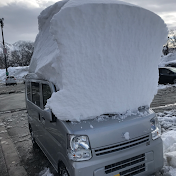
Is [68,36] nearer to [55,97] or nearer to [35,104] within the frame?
[55,97]

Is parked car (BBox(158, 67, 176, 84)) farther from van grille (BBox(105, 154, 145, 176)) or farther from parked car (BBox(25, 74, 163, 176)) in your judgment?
van grille (BBox(105, 154, 145, 176))

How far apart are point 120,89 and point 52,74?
1.06 meters

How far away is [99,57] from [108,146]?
3.96 feet

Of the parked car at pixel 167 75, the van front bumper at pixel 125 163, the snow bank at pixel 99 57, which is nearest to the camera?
the van front bumper at pixel 125 163

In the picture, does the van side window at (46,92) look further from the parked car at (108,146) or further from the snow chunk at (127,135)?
the snow chunk at (127,135)

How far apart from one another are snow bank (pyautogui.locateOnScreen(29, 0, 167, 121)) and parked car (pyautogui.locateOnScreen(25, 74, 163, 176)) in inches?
8.5

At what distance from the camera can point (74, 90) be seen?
2.54 meters

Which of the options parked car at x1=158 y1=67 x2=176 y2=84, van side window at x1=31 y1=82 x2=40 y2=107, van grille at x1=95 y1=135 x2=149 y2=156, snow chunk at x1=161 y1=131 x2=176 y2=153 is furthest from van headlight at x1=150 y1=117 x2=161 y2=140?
parked car at x1=158 y1=67 x2=176 y2=84

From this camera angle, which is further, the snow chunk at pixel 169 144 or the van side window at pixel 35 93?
the van side window at pixel 35 93

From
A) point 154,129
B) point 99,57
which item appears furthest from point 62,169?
point 99,57

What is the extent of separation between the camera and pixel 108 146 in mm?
2346

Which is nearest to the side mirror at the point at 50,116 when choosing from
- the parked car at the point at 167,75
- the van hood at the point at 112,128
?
the van hood at the point at 112,128

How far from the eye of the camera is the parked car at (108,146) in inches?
89.7

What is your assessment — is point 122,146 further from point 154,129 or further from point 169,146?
point 169,146
